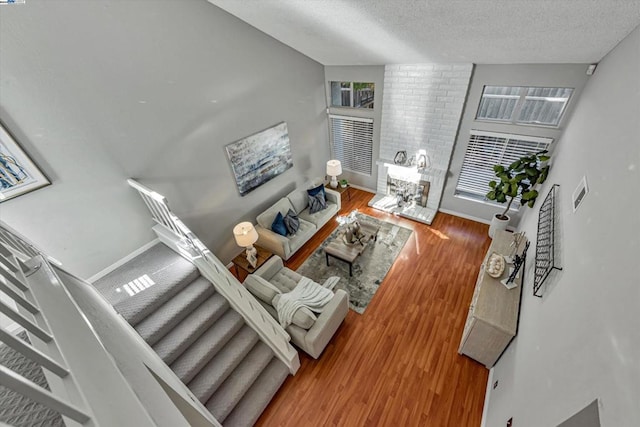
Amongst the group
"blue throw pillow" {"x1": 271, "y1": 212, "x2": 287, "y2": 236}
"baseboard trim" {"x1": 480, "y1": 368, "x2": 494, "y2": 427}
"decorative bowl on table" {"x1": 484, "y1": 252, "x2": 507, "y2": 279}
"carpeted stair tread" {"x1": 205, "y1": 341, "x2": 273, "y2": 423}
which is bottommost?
"baseboard trim" {"x1": 480, "y1": 368, "x2": 494, "y2": 427}

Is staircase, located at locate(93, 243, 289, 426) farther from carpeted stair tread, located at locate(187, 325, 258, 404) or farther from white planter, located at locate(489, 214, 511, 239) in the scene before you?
white planter, located at locate(489, 214, 511, 239)

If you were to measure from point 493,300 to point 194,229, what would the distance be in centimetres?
409

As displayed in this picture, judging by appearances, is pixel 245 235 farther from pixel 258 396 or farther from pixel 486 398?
pixel 486 398

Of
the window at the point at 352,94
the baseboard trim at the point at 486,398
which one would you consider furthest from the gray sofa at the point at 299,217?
the baseboard trim at the point at 486,398

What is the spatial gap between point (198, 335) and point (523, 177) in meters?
5.12

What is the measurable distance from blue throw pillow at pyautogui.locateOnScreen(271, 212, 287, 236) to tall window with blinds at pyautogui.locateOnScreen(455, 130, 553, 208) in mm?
3579

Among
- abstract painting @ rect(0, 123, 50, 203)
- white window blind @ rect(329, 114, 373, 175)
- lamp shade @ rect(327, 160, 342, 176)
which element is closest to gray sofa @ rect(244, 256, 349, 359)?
abstract painting @ rect(0, 123, 50, 203)

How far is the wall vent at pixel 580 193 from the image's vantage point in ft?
7.18

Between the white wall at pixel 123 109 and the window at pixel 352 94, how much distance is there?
152 centimetres

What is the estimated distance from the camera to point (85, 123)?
271 cm

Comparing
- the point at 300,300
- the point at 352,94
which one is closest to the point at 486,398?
the point at 300,300

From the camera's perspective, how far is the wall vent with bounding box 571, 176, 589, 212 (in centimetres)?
219

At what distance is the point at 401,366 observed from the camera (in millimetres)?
3291

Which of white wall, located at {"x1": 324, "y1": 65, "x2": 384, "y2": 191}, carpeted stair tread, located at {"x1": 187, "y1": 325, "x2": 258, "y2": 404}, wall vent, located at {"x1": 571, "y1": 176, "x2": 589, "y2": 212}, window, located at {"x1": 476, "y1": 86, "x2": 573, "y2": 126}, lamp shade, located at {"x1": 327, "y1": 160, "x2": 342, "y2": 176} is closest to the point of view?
wall vent, located at {"x1": 571, "y1": 176, "x2": 589, "y2": 212}
